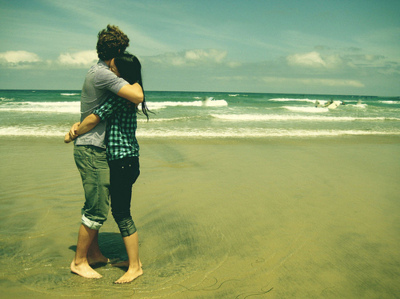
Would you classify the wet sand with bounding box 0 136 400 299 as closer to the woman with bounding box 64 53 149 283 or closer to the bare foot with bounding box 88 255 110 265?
the bare foot with bounding box 88 255 110 265

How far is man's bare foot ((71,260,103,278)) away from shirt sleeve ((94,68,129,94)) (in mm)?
1574

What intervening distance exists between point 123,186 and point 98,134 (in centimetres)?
47

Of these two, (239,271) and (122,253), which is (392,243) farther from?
(122,253)

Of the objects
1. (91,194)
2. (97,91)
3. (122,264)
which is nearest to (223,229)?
(122,264)

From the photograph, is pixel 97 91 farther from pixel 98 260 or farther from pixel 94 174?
pixel 98 260

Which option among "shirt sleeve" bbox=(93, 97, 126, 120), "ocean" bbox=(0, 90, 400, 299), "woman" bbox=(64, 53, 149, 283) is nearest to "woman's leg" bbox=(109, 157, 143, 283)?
"woman" bbox=(64, 53, 149, 283)

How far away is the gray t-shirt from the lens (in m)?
2.23

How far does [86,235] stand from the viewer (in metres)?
2.51

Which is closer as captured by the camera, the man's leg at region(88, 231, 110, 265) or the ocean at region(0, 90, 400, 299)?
the ocean at region(0, 90, 400, 299)

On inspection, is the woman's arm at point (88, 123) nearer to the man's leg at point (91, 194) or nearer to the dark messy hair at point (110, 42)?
the man's leg at point (91, 194)

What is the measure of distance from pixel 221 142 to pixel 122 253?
6.59 m

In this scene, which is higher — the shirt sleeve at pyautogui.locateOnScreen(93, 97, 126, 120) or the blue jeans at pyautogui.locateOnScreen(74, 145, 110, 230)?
the shirt sleeve at pyautogui.locateOnScreen(93, 97, 126, 120)

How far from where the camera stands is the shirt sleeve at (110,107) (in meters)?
2.29

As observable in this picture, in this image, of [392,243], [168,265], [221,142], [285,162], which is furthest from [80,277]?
[221,142]
